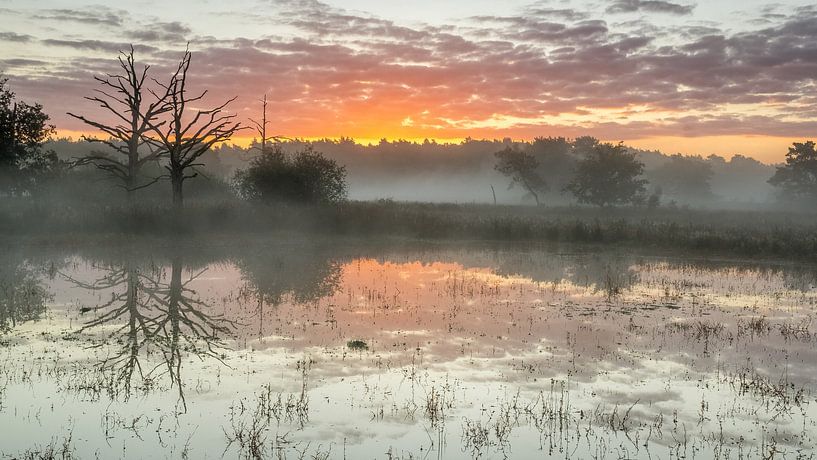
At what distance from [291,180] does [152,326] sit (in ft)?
98.5

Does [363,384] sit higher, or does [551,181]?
[551,181]

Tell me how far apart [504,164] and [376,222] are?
5228cm

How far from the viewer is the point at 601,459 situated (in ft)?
26.5

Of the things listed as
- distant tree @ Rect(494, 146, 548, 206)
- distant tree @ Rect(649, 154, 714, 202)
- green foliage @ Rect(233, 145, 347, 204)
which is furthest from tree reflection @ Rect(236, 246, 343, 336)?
distant tree @ Rect(649, 154, 714, 202)

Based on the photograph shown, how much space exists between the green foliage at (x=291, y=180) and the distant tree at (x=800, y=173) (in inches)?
2788

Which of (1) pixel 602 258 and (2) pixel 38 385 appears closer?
(2) pixel 38 385

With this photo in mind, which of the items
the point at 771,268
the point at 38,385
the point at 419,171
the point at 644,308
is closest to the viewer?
the point at 38,385

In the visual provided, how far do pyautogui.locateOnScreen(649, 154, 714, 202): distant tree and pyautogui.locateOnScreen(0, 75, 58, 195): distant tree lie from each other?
116079 millimetres

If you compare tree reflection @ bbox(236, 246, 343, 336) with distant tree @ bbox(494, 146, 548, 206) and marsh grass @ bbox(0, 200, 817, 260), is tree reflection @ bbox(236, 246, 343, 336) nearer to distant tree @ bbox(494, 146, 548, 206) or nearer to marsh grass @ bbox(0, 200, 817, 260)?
marsh grass @ bbox(0, 200, 817, 260)

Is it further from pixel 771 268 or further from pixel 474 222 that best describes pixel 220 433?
pixel 474 222

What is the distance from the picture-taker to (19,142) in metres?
39.2

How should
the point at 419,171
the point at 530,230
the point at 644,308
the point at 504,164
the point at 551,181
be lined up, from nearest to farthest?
1. the point at 644,308
2. the point at 530,230
3. the point at 504,164
4. the point at 551,181
5. the point at 419,171

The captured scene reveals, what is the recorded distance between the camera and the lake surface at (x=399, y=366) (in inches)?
337

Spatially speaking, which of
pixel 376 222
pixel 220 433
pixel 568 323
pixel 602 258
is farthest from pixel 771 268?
pixel 220 433
